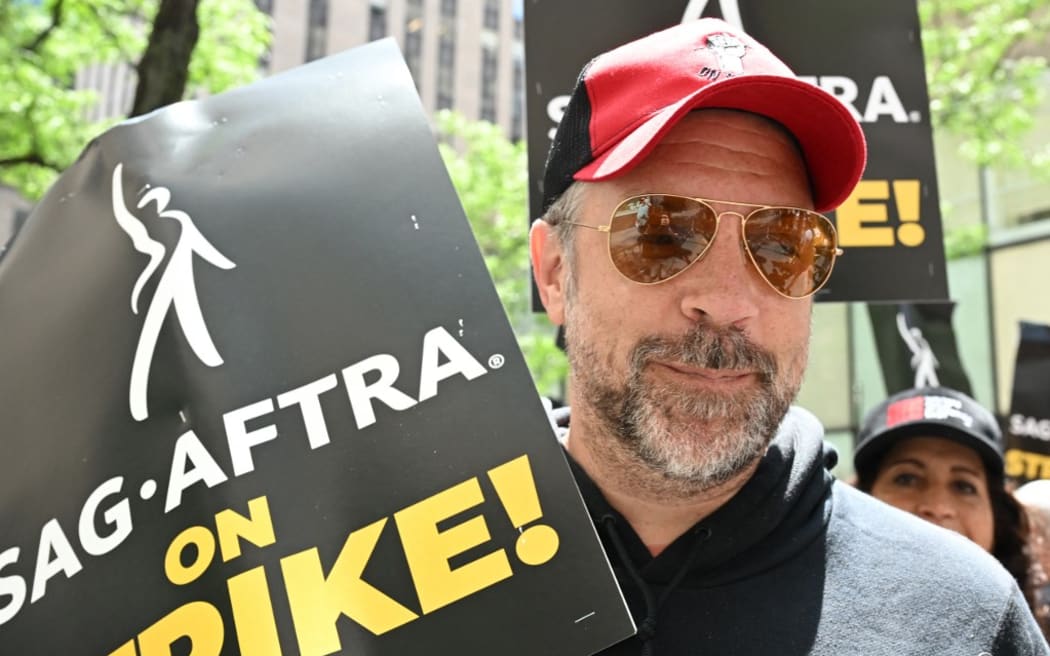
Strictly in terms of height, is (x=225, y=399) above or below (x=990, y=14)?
above

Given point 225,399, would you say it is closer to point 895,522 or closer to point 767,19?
point 895,522

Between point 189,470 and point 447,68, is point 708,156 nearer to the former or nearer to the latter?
point 189,470

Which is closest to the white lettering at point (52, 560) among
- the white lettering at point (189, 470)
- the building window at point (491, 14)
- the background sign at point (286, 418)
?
the background sign at point (286, 418)

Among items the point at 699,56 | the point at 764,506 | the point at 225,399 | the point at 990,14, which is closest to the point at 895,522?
the point at 764,506

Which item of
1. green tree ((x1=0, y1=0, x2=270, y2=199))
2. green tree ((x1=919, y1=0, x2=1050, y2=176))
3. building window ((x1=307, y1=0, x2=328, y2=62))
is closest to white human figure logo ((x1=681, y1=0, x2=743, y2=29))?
green tree ((x1=0, y1=0, x2=270, y2=199))

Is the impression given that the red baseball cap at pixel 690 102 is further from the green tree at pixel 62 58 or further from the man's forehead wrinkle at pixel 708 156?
the green tree at pixel 62 58

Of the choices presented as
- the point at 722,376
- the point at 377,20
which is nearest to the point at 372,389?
the point at 722,376

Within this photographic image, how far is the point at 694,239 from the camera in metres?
1.68

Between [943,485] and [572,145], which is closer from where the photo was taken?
[572,145]

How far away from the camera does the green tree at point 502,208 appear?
1470cm

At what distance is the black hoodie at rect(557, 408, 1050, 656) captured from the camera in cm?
157

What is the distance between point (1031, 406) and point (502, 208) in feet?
35.2

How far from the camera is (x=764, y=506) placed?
1.74 meters

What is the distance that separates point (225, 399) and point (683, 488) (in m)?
0.82
